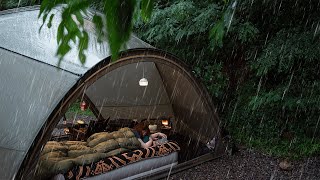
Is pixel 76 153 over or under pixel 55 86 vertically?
under

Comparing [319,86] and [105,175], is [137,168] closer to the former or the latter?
[105,175]

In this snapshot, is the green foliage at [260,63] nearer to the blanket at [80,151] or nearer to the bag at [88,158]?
the blanket at [80,151]

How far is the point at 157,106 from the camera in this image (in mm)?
7758

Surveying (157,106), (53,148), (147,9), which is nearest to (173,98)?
(157,106)

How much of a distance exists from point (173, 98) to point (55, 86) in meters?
3.54

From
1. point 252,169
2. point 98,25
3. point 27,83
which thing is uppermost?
point 98,25

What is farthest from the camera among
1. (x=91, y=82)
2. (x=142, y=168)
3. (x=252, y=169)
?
(x=252, y=169)

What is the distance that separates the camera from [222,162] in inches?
238

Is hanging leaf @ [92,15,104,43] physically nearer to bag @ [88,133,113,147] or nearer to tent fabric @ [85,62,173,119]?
bag @ [88,133,113,147]

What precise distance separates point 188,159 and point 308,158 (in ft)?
6.97

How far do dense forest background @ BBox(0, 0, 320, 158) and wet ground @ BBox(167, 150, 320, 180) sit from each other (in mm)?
434

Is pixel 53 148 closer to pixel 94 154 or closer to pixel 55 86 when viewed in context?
pixel 94 154

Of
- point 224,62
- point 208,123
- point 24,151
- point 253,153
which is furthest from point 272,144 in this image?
point 24,151

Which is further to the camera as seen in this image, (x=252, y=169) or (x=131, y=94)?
(x=131, y=94)
